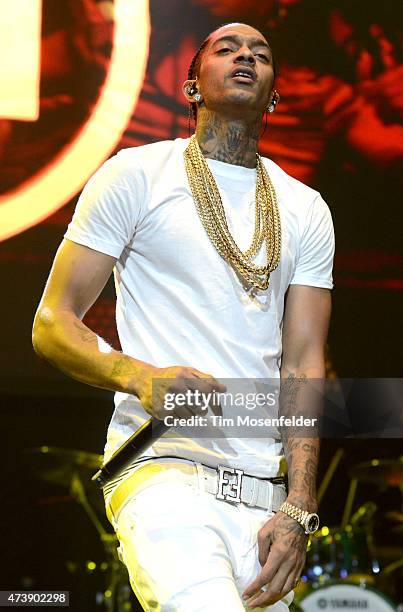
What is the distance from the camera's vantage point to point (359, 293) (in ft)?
13.7

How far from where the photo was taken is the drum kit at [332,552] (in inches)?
181

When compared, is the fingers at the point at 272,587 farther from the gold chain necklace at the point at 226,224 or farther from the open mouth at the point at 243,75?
the open mouth at the point at 243,75

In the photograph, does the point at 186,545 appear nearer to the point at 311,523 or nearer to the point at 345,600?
the point at 311,523

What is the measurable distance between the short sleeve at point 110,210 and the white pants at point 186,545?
577mm

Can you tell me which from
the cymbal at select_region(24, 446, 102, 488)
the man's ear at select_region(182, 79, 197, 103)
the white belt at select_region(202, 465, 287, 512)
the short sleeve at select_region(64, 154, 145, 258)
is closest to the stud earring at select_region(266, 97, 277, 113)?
the man's ear at select_region(182, 79, 197, 103)

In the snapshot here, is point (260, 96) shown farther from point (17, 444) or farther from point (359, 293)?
point (17, 444)

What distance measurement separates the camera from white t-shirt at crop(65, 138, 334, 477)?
2273 millimetres

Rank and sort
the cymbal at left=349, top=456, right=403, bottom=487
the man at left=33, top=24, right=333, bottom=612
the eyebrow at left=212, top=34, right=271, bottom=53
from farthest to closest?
the cymbal at left=349, top=456, right=403, bottom=487, the eyebrow at left=212, top=34, right=271, bottom=53, the man at left=33, top=24, right=333, bottom=612

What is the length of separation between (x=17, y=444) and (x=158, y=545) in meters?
2.55

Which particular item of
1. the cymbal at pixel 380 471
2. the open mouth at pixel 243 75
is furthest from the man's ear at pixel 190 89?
the cymbal at pixel 380 471

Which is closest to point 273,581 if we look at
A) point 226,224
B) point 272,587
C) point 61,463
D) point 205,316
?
point 272,587

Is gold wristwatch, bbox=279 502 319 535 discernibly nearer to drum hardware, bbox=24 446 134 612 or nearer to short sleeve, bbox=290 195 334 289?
short sleeve, bbox=290 195 334 289

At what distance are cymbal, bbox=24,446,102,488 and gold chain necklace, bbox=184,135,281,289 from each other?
2.30 meters

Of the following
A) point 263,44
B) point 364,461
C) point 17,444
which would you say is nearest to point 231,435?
point 263,44
